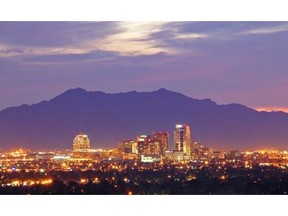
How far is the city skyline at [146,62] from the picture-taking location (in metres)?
8.74

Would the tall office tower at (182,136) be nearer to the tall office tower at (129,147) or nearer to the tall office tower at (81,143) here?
the tall office tower at (129,147)

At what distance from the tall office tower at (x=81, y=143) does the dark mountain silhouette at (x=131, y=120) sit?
0.15 feet

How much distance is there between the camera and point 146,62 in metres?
8.91

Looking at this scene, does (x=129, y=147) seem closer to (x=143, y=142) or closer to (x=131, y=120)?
(x=143, y=142)

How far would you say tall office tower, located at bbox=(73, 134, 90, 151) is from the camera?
8984 millimetres

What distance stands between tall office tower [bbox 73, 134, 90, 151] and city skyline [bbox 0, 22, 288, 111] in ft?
1.49

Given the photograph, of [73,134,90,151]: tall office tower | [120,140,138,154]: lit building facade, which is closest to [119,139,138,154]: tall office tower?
[120,140,138,154]: lit building facade

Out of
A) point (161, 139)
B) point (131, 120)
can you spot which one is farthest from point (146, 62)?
point (161, 139)

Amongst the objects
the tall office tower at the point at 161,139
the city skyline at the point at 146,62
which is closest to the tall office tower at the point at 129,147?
the tall office tower at the point at 161,139

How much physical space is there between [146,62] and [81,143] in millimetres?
956

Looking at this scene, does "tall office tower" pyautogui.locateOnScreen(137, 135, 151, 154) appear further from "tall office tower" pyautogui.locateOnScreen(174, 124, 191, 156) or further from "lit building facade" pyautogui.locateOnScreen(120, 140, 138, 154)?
"tall office tower" pyautogui.locateOnScreen(174, 124, 191, 156)

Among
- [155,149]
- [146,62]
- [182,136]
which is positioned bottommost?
[155,149]
